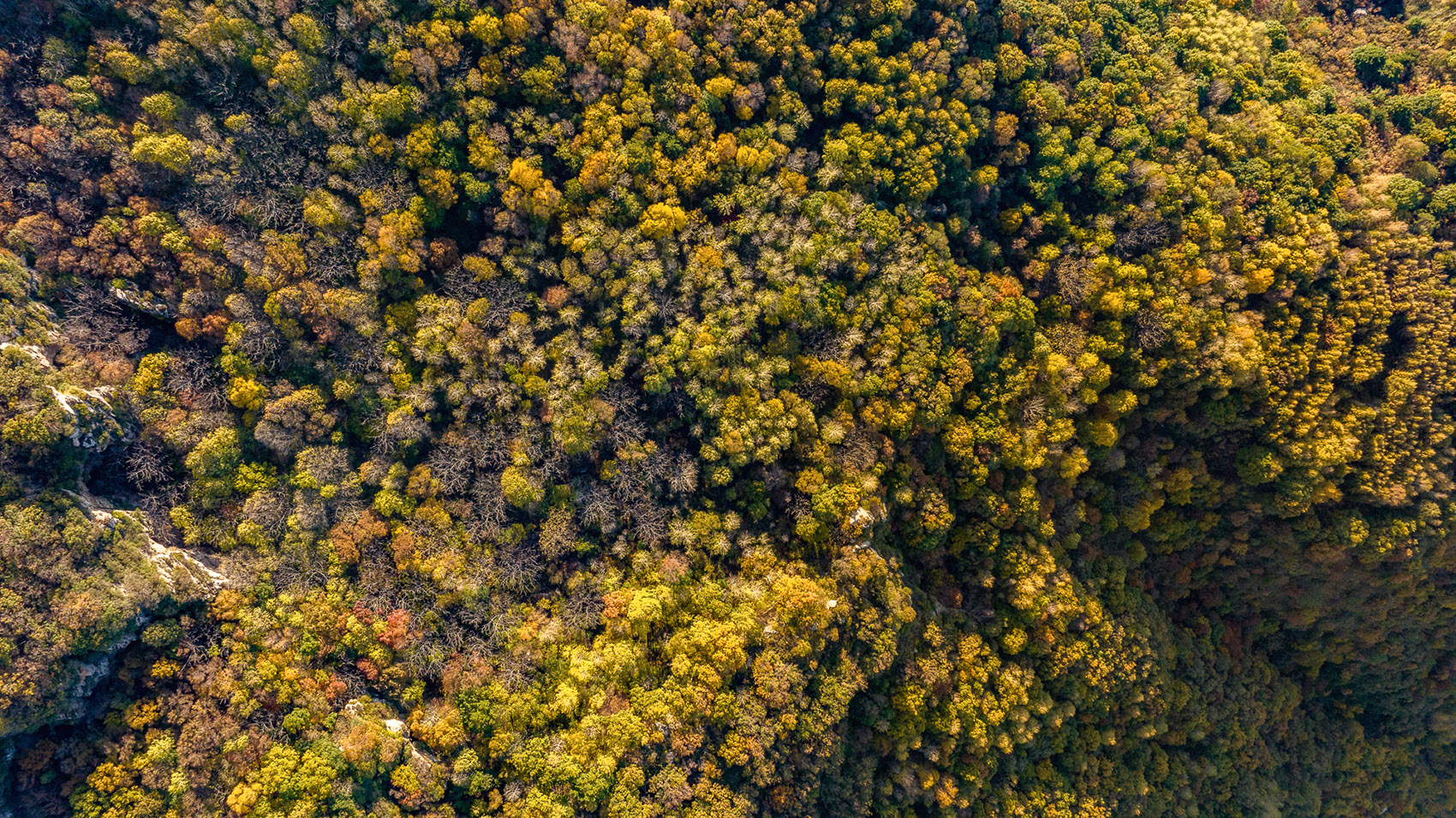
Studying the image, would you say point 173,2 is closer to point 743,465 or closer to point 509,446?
point 509,446

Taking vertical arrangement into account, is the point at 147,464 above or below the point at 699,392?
below

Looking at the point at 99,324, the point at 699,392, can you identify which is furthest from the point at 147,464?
the point at 699,392

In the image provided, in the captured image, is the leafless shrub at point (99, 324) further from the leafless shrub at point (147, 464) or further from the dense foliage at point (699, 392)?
the leafless shrub at point (147, 464)

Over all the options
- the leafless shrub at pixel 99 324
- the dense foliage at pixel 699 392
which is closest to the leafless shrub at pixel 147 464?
the dense foliage at pixel 699 392

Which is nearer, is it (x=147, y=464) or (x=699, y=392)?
(x=147, y=464)

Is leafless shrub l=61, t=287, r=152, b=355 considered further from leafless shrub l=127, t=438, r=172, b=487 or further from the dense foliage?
leafless shrub l=127, t=438, r=172, b=487

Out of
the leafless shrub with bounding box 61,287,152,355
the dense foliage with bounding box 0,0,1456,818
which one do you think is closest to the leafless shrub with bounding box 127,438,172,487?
the dense foliage with bounding box 0,0,1456,818

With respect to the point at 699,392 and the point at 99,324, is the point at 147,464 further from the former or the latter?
the point at 699,392

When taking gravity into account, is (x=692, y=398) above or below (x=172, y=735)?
above

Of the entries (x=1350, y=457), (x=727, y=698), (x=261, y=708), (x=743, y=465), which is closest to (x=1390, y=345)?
(x=1350, y=457)
